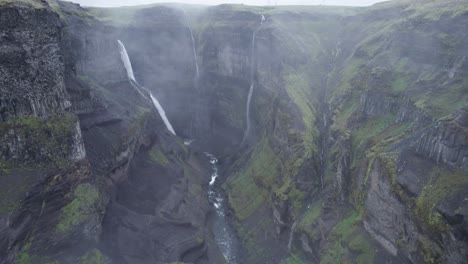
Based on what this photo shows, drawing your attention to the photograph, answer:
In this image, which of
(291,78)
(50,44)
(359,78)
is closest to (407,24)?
(359,78)

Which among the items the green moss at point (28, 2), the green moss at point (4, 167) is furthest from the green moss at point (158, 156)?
the green moss at point (28, 2)

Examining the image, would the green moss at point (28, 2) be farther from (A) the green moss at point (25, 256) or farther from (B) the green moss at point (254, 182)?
(B) the green moss at point (254, 182)

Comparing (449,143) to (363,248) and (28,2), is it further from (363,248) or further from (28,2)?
(28,2)

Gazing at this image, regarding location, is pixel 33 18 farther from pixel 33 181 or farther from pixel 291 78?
pixel 291 78

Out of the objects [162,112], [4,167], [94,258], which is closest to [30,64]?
[4,167]

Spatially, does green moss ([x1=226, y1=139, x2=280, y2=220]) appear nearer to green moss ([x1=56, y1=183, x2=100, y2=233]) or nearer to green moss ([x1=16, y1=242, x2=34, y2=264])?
green moss ([x1=56, y1=183, x2=100, y2=233])
